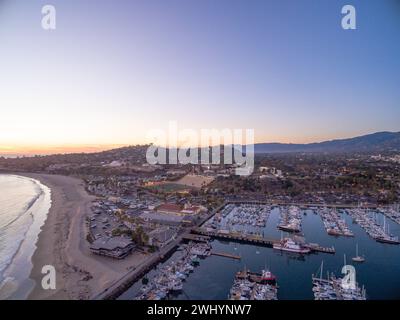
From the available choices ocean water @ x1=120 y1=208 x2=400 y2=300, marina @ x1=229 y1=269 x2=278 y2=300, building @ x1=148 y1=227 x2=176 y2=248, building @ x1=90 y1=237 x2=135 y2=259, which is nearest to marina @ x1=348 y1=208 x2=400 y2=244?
ocean water @ x1=120 y1=208 x2=400 y2=300

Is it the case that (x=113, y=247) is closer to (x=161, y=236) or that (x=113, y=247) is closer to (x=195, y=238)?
(x=161, y=236)

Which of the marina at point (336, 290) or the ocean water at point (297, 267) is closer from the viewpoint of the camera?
the marina at point (336, 290)

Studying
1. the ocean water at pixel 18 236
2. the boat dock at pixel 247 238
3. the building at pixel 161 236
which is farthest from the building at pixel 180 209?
the ocean water at pixel 18 236

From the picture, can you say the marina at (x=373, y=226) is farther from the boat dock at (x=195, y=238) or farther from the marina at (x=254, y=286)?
the boat dock at (x=195, y=238)

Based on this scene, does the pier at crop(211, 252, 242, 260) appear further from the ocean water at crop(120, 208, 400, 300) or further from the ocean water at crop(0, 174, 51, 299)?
the ocean water at crop(0, 174, 51, 299)

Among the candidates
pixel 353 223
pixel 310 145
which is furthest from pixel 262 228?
pixel 310 145
